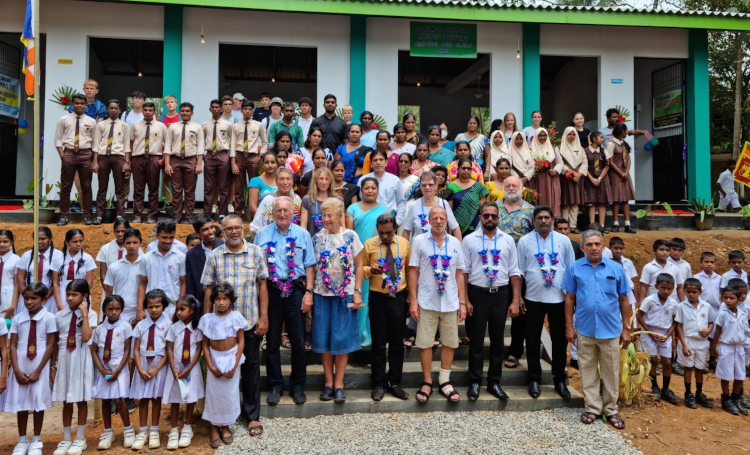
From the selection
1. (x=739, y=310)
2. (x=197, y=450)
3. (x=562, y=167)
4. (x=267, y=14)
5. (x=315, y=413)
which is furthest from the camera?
(x=267, y=14)

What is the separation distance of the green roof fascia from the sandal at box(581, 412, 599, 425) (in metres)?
8.18

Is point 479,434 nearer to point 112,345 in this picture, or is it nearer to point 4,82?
point 112,345

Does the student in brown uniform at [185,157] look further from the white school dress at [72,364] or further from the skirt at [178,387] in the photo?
the skirt at [178,387]

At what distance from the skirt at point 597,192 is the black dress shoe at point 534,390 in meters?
4.72

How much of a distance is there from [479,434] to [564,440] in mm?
724

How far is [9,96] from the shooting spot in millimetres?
11914

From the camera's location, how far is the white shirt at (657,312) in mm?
5797

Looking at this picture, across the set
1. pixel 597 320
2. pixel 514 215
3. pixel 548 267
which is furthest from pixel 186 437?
pixel 514 215

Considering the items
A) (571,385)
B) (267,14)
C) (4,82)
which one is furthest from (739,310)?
(4,82)

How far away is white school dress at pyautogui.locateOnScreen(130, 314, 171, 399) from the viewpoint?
4.45 meters

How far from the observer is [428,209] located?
226 inches

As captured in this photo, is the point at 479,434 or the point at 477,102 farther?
the point at 477,102

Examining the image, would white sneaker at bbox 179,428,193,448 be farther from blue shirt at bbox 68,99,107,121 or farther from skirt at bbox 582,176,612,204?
skirt at bbox 582,176,612,204

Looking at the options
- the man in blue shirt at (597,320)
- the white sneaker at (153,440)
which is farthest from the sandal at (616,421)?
the white sneaker at (153,440)
